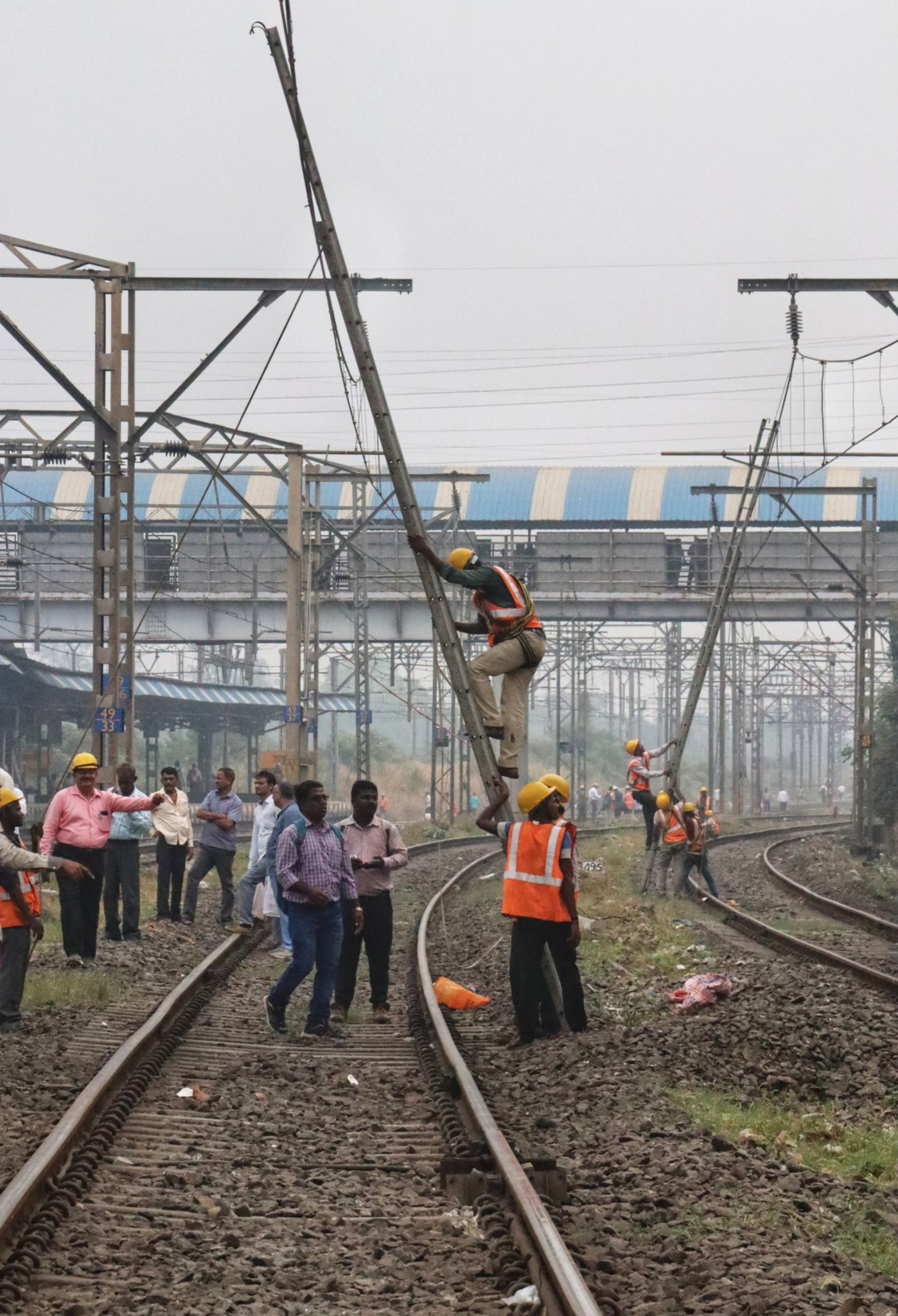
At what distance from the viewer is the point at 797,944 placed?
16.6 metres

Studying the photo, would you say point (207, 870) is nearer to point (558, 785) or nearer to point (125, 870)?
point (125, 870)

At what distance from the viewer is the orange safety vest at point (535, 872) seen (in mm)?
10172

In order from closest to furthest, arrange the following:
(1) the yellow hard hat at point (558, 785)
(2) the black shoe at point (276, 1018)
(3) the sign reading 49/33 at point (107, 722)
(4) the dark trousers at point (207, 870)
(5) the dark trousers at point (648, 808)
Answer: (2) the black shoe at point (276, 1018) → (1) the yellow hard hat at point (558, 785) → (4) the dark trousers at point (207, 870) → (3) the sign reading 49/33 at point (107, 722) → (5) the dark trousers at point (648, 808)

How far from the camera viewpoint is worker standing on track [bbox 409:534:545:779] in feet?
33.7

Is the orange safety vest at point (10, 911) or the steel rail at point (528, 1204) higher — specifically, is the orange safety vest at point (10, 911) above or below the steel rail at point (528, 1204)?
above

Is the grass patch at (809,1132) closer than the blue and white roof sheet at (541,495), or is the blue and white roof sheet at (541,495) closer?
the grass patch at (809,1132)

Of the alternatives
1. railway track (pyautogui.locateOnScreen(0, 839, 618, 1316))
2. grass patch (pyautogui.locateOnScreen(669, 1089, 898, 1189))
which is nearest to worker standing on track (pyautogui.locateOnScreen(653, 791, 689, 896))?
railway track (pyautogui.locateOnScreen(0, 839, 618, 1316))

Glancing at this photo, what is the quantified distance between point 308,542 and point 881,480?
25591mm

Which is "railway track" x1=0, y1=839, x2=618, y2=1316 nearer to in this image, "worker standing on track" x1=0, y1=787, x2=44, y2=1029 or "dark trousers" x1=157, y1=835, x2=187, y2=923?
"worker standing on track" x1=0, y1=787, x2=44, y2=1029

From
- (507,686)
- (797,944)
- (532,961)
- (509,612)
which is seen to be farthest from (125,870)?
(797,944)

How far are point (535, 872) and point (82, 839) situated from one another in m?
4.63

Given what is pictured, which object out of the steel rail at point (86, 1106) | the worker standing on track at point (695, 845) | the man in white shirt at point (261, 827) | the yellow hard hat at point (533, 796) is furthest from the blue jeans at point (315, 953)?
the worker standing on track at point (695, 845)

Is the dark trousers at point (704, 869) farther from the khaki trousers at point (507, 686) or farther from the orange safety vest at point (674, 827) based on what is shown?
the khaki trousers at point (507, 686)

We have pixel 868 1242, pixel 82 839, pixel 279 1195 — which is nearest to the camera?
pixel 868 1242
